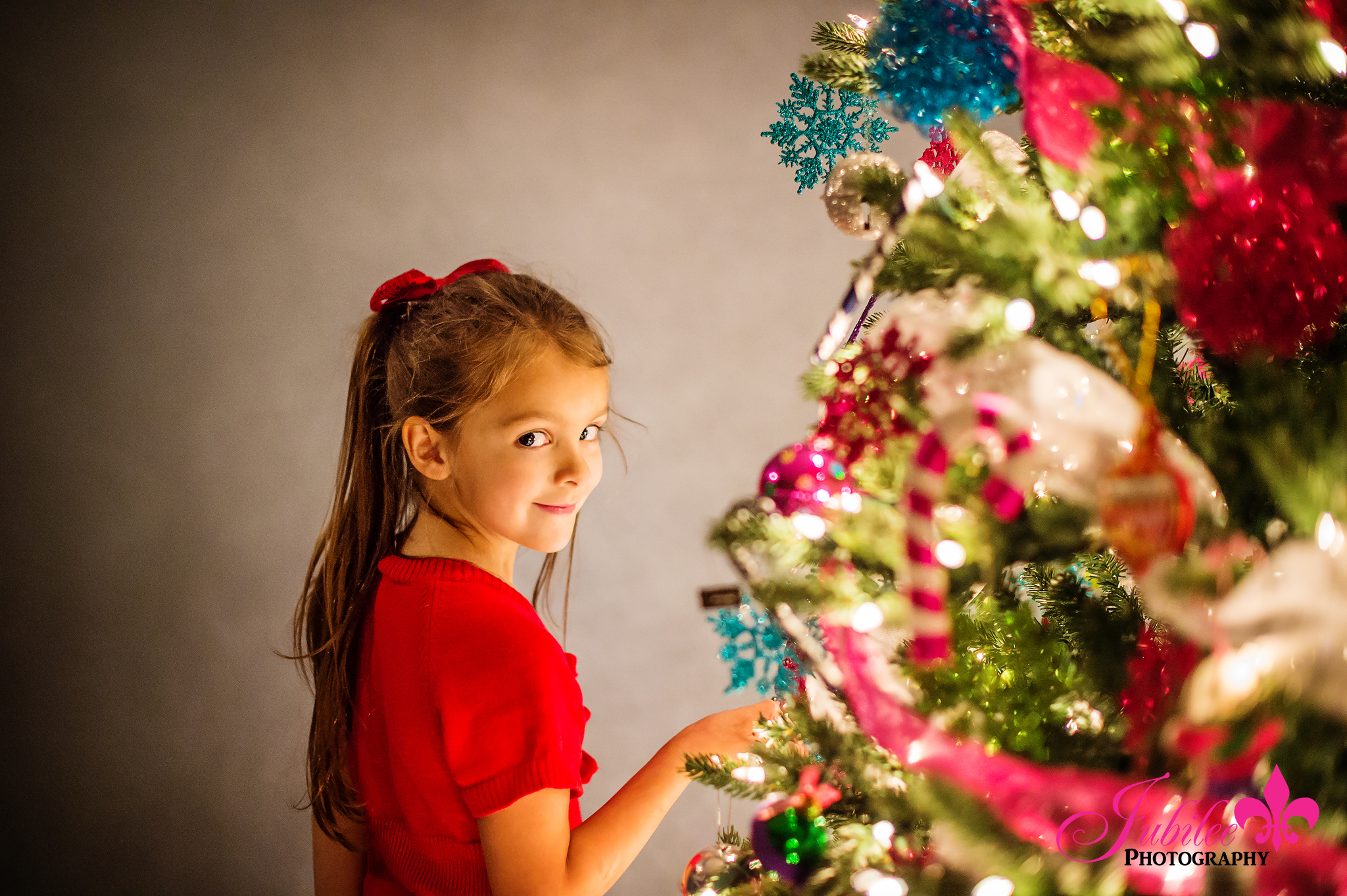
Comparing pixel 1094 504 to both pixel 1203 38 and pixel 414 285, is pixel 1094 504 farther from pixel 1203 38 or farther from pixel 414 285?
pixel 414 285

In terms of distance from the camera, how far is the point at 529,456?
744 millimetres

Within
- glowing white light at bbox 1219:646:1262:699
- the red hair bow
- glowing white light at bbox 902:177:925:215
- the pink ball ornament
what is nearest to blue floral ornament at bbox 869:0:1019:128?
glowing white light at bbox 902:177:925:215

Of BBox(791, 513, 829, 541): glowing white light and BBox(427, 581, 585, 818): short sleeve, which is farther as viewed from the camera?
BBox(427, 581, 585, 818): short sleeve

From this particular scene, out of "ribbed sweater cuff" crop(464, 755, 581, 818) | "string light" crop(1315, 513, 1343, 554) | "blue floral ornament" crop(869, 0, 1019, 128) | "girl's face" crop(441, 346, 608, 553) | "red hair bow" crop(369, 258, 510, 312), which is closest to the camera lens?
"string light" crop(1315, 513, 1343, 554)

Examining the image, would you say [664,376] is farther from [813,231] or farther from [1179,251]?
[1179,251]

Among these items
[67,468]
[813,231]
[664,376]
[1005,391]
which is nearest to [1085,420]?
[1005,391]

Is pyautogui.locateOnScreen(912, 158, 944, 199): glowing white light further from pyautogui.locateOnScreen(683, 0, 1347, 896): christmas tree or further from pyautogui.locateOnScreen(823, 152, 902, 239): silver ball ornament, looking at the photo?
pyautogui.locateOnScreen(823, 152, 902, 239): silver ball ornament

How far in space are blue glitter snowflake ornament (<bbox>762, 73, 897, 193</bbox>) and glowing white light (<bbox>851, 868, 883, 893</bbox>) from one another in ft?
1.78

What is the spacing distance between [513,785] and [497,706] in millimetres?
64

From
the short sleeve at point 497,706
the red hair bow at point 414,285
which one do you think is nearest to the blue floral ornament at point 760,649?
the short sleeve at point 497,706

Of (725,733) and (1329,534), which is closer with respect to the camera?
(1329,534)

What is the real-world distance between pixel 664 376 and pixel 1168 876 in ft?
4.73

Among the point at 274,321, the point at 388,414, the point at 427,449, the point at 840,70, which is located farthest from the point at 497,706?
the point at 274,321

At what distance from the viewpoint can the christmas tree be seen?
29 centimetres
